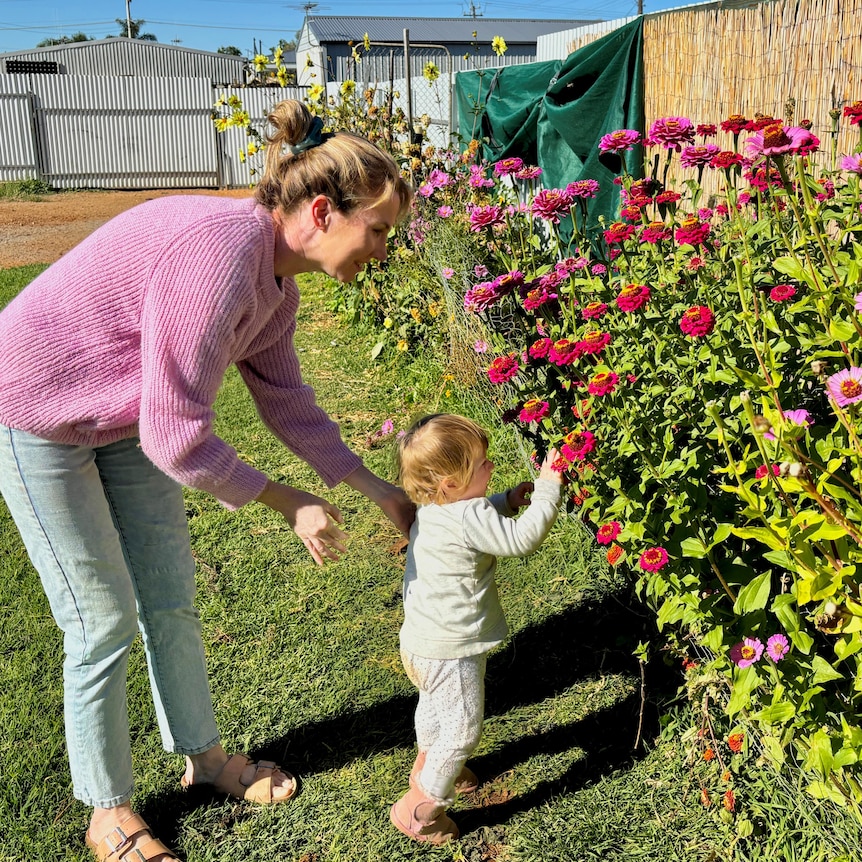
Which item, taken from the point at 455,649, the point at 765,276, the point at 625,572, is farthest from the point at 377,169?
the point at 625,572

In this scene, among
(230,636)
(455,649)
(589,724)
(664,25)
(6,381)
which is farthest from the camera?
(664,25)

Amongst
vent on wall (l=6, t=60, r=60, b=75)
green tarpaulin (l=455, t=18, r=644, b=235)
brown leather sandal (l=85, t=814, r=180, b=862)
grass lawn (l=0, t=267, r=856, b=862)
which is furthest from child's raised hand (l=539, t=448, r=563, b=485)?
vent on wall (l=6, t=60, r=60, b=75)

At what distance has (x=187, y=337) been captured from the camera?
180 cm

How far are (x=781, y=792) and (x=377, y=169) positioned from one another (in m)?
1.64

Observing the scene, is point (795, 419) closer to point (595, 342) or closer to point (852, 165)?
point (595, 342)

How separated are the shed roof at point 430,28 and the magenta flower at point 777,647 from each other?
39.8 m

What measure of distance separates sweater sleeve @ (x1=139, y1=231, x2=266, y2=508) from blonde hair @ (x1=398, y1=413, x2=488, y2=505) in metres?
0.52

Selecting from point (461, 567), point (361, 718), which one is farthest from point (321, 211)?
Result: point (361, 718)

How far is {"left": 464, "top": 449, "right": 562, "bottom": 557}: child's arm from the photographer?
208cm

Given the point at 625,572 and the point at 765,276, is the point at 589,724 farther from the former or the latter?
the point at 765,276

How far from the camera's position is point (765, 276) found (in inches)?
87.6

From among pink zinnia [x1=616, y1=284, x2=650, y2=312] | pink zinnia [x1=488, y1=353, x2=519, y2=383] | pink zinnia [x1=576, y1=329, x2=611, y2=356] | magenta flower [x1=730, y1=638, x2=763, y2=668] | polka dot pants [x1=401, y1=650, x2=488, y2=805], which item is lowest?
polka dot pants [x1=401, y1=650, x2=488, y2=805]

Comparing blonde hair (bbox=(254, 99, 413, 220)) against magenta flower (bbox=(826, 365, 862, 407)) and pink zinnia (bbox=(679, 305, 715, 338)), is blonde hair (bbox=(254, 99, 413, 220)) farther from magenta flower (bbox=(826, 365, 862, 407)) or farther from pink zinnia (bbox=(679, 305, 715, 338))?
magenta flower (bbox=(826, 365, 862, 407))

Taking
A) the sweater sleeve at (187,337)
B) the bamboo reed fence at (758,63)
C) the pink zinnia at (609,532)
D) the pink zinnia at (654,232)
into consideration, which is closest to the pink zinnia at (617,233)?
the pink zinnia at (654,232)
